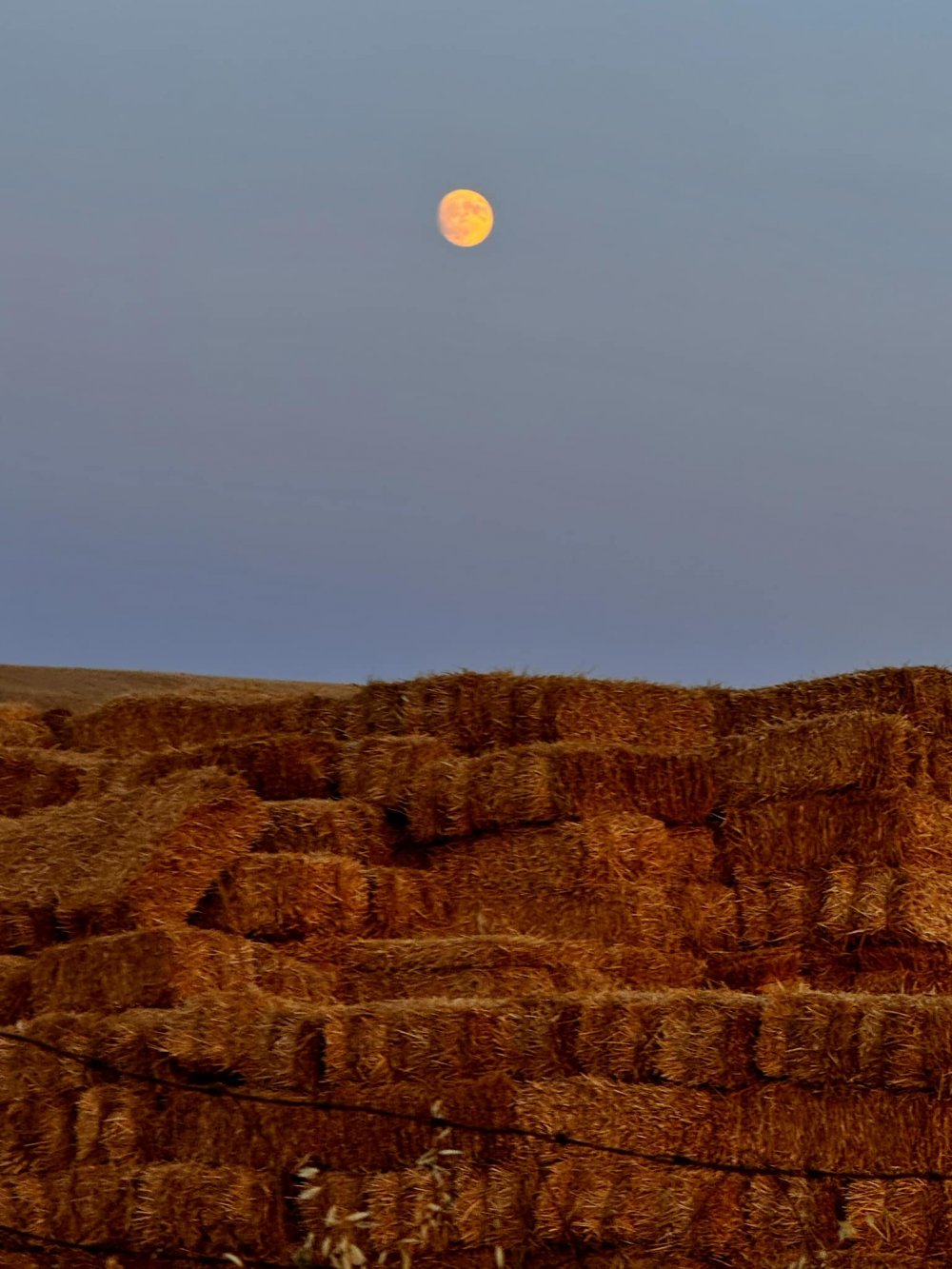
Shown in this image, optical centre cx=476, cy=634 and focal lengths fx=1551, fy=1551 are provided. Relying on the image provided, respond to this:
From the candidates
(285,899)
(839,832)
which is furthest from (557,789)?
(285,899)

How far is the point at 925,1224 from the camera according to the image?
6.77 meters

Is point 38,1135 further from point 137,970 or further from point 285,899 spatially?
point 285,899

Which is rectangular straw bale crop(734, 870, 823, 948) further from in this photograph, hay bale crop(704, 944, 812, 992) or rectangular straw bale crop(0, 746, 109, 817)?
rectangular straw bale crop(0, 746, 109, 817)

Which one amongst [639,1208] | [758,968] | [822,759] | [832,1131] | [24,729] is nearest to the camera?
[639,1208]

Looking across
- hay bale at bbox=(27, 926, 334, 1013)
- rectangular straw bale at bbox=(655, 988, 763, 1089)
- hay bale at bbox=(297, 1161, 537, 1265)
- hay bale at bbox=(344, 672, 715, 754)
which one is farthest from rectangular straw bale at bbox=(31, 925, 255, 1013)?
hay bale at bbox=(344, 672, 715, 754)

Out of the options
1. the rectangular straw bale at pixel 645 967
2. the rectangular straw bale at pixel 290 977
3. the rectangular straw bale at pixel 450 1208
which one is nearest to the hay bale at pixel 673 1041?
the rectangular straw bale at pixel 450 1208

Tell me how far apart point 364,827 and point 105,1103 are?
3022mm

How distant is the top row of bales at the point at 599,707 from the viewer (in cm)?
1080

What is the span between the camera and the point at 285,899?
920 centimetres

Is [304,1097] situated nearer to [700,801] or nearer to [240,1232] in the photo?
[240,1232]

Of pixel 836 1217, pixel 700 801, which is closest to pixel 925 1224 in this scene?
pixel 836 1217

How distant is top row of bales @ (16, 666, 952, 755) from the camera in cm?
1080

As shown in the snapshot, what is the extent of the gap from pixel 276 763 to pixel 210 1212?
4.07 meters

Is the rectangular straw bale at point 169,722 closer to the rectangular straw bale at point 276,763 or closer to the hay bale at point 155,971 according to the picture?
the rectangular straw bale at point 276,763
